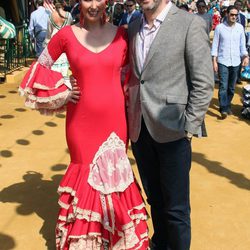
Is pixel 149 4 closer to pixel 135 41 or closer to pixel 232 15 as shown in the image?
pixel 135 41

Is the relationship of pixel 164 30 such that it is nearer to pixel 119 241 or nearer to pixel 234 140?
pixel 119 241

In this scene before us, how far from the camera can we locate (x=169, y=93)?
241 centimetres

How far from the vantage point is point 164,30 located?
7.75 ft

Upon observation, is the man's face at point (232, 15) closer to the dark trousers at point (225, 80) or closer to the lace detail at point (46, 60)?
the dark trousers at point (225, 80)

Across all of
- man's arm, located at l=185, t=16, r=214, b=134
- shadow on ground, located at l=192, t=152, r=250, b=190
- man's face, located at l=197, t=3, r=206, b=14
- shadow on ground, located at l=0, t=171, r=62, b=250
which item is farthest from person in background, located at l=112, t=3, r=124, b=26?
man's arm, located at l=185, t=16, r=214, b=134

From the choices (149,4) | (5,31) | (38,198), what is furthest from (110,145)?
(5,31)

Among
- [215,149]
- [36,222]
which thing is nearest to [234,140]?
[215,149]

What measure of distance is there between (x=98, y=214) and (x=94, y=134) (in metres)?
0.55

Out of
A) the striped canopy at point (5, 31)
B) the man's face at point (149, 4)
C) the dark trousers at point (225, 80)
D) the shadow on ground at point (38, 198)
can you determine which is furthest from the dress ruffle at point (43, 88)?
the striped canopy at point (5, 31)

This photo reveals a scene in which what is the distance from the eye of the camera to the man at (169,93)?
233 centimetres

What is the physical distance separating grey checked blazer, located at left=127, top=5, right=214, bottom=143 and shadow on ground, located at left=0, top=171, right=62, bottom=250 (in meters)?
1.49

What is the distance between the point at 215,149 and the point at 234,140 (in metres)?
0.55

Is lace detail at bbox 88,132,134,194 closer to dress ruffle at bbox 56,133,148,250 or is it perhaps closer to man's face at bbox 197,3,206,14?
dress ruffle at bbox 56,133,148,250

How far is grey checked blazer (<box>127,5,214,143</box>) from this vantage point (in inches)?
91.2
